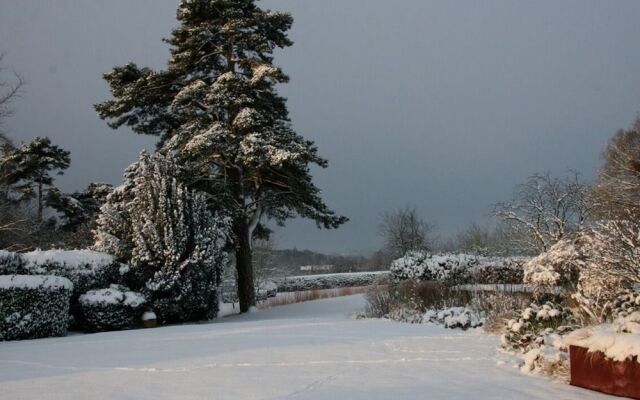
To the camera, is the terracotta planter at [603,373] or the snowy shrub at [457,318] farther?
the snowy shrub at [457,318]

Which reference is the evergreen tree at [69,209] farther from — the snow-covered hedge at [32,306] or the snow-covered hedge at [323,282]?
the snow-covered hedge at [32,306]

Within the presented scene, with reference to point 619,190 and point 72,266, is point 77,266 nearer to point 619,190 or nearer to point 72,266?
point 72,266

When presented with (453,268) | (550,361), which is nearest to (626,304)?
(550,361)

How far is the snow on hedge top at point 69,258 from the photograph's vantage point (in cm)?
1287

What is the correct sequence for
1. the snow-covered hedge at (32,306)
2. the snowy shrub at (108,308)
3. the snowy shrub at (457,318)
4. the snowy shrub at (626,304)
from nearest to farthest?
the snowy shrub at (626,304) < the snowy shrub at (457,318) < the snow-covered hedge at (32,306) < the snowy shrub at (108,308)

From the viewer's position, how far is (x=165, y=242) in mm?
14391

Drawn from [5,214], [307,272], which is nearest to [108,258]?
[5,214]

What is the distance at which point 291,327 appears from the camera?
1041 cm

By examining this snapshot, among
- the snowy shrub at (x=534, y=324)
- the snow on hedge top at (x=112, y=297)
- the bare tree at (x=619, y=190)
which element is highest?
the bare tree at (x=619, y=190)

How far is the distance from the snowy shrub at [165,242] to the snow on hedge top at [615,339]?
10.9 metres

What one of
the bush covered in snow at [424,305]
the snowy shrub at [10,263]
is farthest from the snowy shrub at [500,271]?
the snowy shrub at [10,263]

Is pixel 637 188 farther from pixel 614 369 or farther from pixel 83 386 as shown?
pixel 83 386

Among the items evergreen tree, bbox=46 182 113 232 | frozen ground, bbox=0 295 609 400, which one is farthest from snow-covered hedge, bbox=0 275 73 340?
evergreen tree, bbox=46 182 113 232

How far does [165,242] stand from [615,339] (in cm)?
1172
